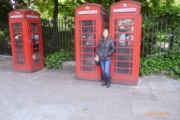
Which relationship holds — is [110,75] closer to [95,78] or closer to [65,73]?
[95,78]

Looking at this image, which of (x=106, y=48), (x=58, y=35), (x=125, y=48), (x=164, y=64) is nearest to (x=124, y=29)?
(x=125, y=48)

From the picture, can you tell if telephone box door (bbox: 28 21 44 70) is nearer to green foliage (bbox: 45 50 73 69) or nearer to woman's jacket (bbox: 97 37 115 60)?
green foliage (bbox: 45 50 73 69)

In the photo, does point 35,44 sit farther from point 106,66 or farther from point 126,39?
point 126,39

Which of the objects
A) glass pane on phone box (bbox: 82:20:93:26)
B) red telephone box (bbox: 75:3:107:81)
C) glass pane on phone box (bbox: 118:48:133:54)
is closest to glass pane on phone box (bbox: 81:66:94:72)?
red telephone box (bbox: 75:3:107:81)

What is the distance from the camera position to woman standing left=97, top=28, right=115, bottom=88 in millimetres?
5020

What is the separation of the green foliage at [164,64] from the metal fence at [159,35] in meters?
0.27

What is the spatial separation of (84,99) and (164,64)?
341cm

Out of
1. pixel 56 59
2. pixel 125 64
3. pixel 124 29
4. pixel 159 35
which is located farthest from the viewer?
pixel 56 59

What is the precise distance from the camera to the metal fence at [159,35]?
6.00m

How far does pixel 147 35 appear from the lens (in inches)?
257

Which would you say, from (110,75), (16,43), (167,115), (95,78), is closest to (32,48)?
(16,43)

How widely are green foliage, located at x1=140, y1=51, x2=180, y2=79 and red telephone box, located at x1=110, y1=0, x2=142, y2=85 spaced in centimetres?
102

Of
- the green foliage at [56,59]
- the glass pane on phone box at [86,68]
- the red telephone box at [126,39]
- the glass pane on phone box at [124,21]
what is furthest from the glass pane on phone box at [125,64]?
the green foliage at [56,59]

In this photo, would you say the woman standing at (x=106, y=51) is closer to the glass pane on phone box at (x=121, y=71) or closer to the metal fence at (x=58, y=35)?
the glass pane on phone box at (x=121, y=71)
